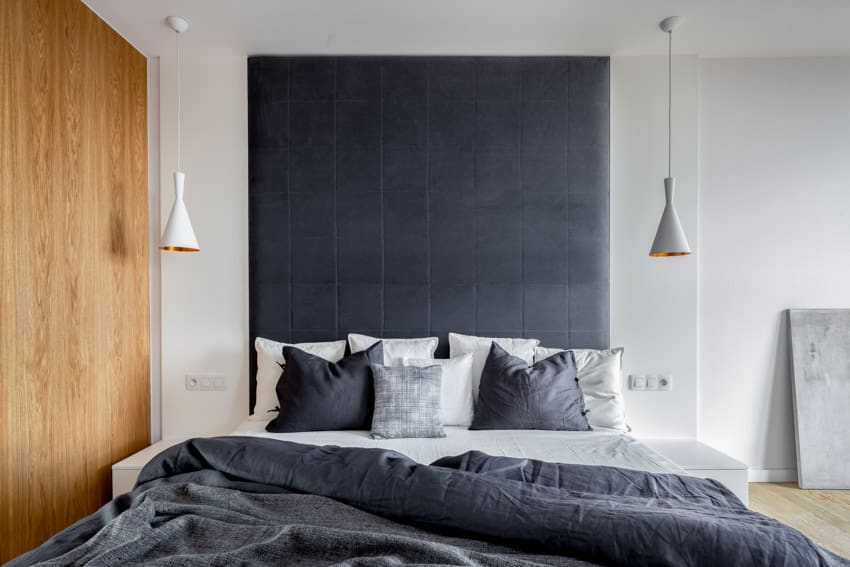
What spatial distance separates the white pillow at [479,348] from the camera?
259 centimetres

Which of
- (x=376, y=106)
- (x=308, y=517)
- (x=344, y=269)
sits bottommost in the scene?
(x=308, y=517)

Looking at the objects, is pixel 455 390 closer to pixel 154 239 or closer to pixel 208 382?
pixel 208 382

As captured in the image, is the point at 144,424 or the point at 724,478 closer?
the point at 724,478

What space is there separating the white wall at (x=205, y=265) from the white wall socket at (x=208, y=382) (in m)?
0.03

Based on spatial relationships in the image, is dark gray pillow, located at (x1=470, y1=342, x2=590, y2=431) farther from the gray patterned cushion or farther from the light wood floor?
the light wood floor

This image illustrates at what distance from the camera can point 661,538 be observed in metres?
1.03

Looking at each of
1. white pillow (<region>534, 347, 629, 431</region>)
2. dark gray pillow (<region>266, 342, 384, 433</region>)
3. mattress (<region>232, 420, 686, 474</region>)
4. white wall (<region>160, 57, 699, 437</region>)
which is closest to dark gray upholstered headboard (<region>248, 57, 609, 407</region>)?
white wall (<region>160, 57, 699, 437</region>)

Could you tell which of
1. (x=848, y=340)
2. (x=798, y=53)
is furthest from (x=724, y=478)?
(x=798, y=53)

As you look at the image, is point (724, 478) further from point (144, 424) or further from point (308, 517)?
point (144, 424)

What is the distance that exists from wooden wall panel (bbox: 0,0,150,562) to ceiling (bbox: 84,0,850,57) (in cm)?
40

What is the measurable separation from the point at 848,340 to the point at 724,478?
147 centimetres

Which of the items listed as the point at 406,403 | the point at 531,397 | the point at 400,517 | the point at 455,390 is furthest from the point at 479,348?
the point at 400,517

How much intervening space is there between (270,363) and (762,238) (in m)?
3.08

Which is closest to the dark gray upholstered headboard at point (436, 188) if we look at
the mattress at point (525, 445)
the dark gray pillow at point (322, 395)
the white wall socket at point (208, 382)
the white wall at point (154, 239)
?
the white wall socket at point (208, 382)
